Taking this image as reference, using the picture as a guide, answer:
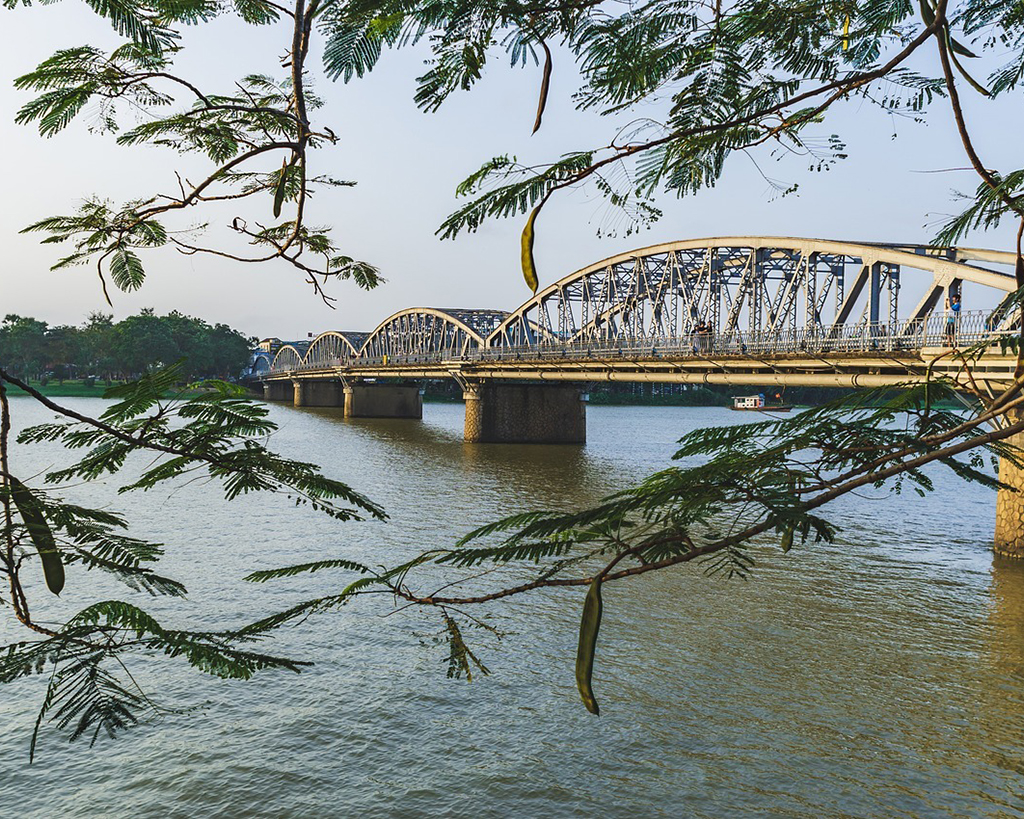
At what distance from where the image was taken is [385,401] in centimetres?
10212

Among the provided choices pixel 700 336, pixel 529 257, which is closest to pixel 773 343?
pixel 700 336

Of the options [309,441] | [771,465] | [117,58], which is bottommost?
[309,441]

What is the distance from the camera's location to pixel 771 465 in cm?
293

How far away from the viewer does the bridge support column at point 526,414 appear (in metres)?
64.5

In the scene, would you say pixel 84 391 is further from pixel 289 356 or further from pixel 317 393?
pixel 289 356

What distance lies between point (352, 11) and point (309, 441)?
204 feet

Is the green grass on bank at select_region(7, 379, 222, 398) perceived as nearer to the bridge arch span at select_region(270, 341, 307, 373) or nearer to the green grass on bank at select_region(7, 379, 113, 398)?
the green grass on bank at select_region(7, 379, 113, 398)

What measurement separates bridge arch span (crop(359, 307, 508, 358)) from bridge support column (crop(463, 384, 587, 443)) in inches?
573

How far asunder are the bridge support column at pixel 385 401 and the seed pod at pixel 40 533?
325ft

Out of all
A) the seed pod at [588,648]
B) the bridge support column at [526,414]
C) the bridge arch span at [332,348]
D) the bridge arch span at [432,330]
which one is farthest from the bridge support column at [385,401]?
the seed pod at [588,648]

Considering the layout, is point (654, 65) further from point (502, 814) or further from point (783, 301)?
point (783, 301)

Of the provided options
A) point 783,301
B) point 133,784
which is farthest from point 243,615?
point 783,301

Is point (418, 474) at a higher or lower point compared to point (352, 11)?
lower

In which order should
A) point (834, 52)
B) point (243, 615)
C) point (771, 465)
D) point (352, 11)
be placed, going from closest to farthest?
point (771, 465) < point (352, 11) < point (834, 52) < point (243, 615)
